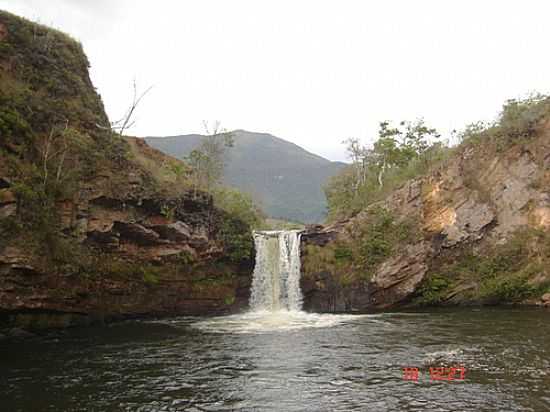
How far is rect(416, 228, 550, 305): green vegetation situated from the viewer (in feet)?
96.9

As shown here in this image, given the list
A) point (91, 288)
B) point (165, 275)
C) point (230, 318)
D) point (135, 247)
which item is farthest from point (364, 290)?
point (91, 288)

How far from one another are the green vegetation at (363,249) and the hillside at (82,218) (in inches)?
216

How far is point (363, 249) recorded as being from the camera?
3372 centimetres

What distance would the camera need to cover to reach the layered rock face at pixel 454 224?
104ft

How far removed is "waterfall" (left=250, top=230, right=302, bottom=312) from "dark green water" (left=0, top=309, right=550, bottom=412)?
Result: 823 cm

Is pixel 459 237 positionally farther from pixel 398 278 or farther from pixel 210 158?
pixel 210 158

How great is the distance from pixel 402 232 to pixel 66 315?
71.6ft

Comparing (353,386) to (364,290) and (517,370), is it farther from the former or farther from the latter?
(364,290)

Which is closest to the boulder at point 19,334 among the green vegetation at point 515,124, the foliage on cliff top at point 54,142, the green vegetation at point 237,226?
the foliage on cliff top at point 54,142

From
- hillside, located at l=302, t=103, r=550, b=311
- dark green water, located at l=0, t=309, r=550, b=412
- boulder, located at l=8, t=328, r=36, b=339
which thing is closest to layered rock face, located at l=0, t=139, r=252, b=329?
boulder, located at l=8, t=328, r=36, b=339

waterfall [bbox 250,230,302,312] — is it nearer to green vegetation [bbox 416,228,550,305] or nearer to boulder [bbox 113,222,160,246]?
green vegetation [bbox 416,228,550,305]

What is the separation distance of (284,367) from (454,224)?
70.2ft

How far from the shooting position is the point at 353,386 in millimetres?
12992
